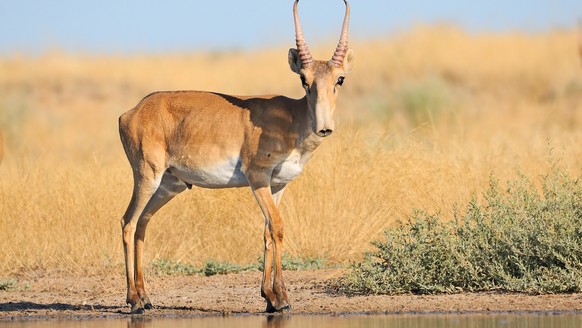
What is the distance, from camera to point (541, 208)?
476 inches

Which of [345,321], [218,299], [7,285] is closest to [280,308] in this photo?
[345,321]

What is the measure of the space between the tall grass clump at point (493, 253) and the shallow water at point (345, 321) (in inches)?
45.7

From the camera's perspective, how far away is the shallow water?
998cm

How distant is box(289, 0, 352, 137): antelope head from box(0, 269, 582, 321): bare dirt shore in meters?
1.92

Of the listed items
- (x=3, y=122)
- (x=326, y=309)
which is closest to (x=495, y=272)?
(x=326, y=309)

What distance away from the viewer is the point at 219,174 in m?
11.8

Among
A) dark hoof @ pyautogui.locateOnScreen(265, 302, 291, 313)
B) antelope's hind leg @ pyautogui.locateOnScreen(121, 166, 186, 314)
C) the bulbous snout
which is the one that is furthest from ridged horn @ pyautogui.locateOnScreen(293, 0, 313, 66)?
dark hoof @ pyautogui.locateOnScreen(265, 302, 291, 313)

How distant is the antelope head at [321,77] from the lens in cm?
1091

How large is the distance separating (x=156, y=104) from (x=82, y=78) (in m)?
28.6

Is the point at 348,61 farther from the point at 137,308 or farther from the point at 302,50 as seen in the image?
the point at 137,308

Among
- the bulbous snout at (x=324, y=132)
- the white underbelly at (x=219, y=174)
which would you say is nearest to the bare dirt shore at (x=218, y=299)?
the white underbelly at (x=219, y=174)

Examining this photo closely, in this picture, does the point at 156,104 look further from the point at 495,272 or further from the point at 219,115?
the point at 495,272

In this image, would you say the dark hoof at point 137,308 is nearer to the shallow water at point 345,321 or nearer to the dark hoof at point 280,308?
the shallow water at point 345,321

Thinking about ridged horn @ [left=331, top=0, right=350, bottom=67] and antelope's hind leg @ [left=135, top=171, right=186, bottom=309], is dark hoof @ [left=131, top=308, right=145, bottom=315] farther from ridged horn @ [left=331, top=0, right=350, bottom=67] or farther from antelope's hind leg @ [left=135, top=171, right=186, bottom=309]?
Result: ridged horn @ [left=331, top=0, right=350, bottom=67]
